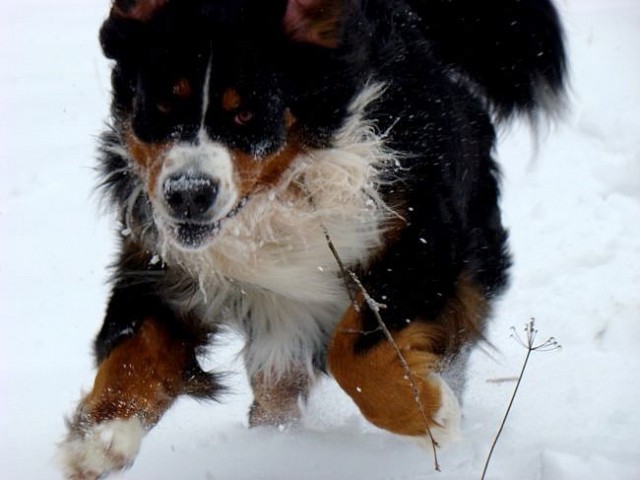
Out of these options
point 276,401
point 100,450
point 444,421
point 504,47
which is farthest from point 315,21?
point 276,401

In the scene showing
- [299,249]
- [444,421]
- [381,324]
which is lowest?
[444,421]

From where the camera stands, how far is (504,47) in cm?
442

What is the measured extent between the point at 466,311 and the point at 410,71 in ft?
3.31

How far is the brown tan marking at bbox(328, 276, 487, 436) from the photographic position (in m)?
3.52

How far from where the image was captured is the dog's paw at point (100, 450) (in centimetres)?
347

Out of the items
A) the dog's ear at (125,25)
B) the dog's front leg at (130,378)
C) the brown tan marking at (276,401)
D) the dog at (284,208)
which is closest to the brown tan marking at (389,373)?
the dog at (284,208)

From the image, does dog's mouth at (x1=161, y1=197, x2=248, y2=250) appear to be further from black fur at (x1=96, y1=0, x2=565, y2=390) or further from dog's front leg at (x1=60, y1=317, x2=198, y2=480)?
dog's front leg at (x1=60, y1=317, x2=198, y2=480)

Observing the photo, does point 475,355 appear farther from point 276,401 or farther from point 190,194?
point 190,194

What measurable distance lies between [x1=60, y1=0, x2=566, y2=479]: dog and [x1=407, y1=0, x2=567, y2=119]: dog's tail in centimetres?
14

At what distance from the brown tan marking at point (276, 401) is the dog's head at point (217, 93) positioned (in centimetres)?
123

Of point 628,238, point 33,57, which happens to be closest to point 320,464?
point 628,238

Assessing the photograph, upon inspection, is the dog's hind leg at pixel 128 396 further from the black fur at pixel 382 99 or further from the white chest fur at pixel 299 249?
the white chest fur at pixel 299 249

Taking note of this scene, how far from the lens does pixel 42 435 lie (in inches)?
173

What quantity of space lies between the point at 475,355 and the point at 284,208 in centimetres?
159
